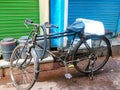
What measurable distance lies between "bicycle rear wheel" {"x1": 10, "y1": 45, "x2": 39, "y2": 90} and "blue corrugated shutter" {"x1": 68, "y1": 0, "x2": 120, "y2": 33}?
73.7 inches

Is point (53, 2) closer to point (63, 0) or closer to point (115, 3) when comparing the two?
point (63, 0)

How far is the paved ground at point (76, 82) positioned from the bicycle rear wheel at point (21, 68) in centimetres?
17

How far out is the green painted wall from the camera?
15.9 ft

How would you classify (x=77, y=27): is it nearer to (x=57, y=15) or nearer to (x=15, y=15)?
(x=57, y=15)

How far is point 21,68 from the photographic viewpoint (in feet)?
13.6

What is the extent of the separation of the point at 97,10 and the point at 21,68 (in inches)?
111

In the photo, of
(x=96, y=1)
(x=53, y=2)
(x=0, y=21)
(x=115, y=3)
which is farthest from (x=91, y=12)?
(x=0, y=21)

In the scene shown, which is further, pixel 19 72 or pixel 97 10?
pixel 97 10

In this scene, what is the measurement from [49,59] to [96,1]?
214 cm

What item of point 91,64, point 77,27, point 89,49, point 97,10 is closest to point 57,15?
point 77,27

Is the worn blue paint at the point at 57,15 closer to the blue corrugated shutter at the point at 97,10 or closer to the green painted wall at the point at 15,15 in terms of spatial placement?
the green painted wall at the point at 15,15

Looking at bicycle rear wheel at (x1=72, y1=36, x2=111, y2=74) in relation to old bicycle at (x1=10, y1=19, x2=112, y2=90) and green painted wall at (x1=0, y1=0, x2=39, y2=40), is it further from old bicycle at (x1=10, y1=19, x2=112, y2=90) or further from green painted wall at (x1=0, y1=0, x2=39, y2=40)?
green painted wall at (x1=0, y1=0, x2=39, y2=40)

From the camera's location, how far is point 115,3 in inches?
232

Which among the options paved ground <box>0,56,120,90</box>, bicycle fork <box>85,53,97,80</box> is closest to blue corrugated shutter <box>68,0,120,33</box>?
bicycle fork <box>85,53,97,80</box>
